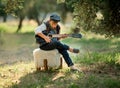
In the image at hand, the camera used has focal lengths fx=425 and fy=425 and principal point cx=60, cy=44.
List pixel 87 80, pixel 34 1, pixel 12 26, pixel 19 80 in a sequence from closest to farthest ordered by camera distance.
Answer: pixel 87 80, pixel 19 80, pixel 34 1, pixel 12 26

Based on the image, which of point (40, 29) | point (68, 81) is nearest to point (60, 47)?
point (40, 29)

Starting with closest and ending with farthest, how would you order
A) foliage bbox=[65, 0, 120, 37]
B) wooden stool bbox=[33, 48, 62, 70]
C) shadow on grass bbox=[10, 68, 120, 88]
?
1. shadow on grass bbox=[10, 68, 120, 88]
2. wooden stool bbox=[33, 48, 62, 70]
3. foliage bbox=[65, 0, 120, 37]

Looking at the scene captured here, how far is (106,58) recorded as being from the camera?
1557 centimetres

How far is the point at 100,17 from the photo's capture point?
1658 centimetres

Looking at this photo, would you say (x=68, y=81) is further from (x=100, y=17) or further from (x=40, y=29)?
(x=100, y=17)

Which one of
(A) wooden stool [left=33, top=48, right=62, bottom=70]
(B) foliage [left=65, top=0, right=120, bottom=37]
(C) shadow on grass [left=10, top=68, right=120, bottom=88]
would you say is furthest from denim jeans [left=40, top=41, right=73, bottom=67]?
(B) foliage [left=65, top=0, right=120, bottom=37]

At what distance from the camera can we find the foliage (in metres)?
14.6

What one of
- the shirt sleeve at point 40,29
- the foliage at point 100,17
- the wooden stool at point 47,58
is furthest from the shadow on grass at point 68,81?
the foliage at point 100,17

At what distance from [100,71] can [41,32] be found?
223 cm

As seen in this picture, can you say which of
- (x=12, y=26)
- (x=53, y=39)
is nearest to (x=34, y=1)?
(x=12, y=26)

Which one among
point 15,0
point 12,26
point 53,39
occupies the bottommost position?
point 12,26

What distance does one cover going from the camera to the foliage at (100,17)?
47.9ft

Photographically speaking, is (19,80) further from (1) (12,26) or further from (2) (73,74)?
(1) (12,26)

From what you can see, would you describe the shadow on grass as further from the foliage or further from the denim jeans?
the foliage
